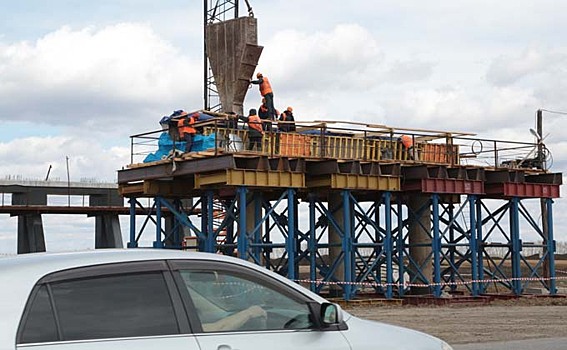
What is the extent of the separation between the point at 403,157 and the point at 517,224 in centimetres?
519

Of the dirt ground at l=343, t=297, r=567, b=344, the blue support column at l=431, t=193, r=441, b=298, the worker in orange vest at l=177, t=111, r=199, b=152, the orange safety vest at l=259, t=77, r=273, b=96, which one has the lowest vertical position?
the dirt ground at l=343, t=297, r=567, b=344

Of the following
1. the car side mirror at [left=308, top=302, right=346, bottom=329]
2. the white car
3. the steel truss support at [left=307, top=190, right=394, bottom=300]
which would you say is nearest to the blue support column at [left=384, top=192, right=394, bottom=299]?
the steel truss support at [left=307, top=190, right=394, bottom=300]

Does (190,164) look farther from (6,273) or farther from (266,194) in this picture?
(6,273)

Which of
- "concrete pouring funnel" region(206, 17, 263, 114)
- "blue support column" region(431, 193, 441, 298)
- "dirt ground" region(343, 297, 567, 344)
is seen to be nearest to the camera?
"dirt ground" region(343, 297, 567, 344)

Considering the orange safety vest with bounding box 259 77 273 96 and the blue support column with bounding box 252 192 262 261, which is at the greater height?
the orange safety vest with bounding box 259 77 273 96

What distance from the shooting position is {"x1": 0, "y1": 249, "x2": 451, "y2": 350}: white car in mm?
5883

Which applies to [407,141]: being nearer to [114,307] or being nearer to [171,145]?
[171,145]

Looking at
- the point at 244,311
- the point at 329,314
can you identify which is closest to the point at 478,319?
the point at 329,314

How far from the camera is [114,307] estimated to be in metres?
Answer: 6.23

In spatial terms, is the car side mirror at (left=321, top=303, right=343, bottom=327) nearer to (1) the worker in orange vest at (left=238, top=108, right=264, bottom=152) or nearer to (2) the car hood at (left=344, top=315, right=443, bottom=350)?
(2) the car hood at (left=344, top=315, right=443, bottom=350)

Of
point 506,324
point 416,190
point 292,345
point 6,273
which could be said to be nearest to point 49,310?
point 6,273

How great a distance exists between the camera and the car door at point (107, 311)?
5.87m

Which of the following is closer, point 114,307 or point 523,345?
point 114,307

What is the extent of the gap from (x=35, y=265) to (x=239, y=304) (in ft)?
5.01
